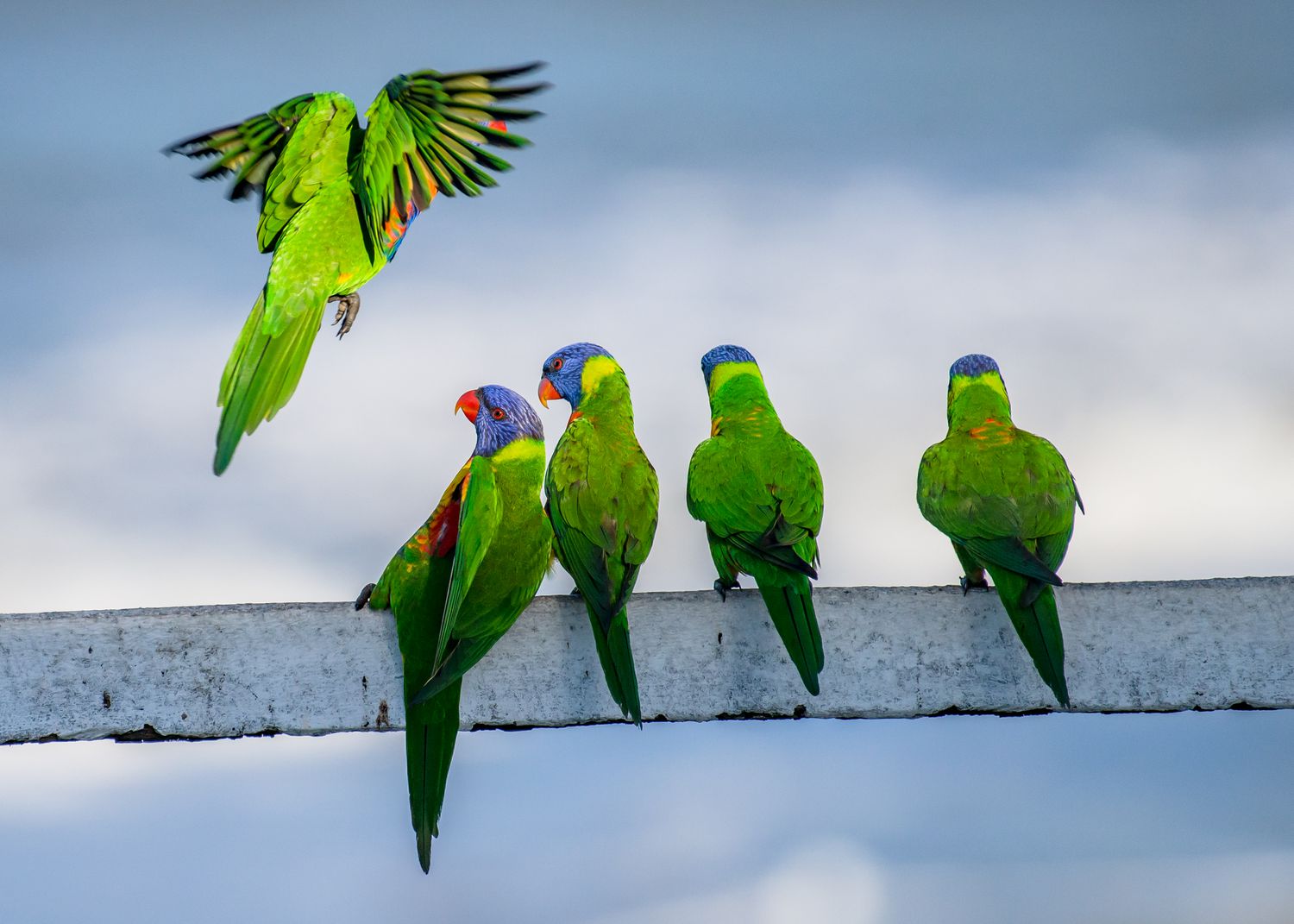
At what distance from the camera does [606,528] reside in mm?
3402

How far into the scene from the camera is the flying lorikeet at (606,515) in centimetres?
333

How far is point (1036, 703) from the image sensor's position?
3.69 m

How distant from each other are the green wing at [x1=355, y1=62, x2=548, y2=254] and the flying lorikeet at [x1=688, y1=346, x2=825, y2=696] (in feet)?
3.46

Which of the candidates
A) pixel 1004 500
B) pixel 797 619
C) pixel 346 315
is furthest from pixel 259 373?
pixel 1004 500

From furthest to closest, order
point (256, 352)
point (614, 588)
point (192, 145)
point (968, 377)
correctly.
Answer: point (968, 377), point (192, 145), point (614, 588), point (256, 352)

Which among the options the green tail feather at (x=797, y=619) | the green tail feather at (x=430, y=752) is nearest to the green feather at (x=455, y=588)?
the green tail feather at (x=430, y=752)

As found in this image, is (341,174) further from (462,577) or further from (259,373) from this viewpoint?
(462,577)

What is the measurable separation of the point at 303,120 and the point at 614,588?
1.53 meters

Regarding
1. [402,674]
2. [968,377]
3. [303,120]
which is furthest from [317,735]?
[968,377]

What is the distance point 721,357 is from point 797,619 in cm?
108

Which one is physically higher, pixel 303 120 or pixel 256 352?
pixel 303 120

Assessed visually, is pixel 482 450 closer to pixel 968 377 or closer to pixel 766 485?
pixel 766 485

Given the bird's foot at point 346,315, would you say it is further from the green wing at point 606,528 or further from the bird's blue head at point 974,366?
the bird's blue head at point 974,366

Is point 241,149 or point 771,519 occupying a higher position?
point 241,149
